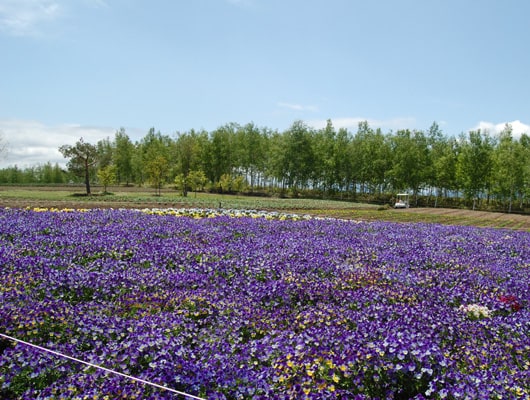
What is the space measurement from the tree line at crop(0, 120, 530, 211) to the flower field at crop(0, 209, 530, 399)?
156 ft

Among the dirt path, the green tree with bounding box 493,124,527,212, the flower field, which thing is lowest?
the dirt path

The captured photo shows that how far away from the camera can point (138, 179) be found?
9488 cm

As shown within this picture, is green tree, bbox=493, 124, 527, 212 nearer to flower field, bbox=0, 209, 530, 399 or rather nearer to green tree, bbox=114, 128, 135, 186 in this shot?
flower field, bbox=0, 209, 530, 399

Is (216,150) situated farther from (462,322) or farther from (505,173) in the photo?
(462,322)

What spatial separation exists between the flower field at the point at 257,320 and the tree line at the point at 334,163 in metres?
47.4

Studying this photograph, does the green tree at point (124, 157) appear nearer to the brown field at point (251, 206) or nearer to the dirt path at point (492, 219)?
the brown field at point (251, 206)

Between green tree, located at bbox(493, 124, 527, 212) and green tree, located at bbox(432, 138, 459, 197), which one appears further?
green tree, located at bbox(432, 138, 459, 197)

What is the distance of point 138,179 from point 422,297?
93262 millimetres

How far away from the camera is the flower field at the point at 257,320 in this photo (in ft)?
13.8

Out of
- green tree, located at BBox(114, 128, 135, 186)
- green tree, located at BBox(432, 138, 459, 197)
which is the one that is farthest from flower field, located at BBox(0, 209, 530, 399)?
green tree, located at BBox(114, 128, 135, 186)

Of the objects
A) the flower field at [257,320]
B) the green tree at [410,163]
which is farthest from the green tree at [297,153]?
the flower field at [257,320]

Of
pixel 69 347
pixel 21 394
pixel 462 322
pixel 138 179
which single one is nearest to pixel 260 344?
pixel 69 347

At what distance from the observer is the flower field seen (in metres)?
4.21

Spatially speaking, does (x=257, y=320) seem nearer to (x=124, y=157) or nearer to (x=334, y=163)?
(x=334, y=163)
